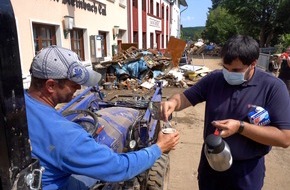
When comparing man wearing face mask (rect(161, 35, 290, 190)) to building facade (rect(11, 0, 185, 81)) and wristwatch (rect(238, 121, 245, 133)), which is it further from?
building facade (rect(11, 0, 185, 81))

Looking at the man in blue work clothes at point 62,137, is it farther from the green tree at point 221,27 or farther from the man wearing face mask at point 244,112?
the green tree at point 221,27

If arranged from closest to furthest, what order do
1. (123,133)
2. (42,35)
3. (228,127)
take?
(228,127) → (123,133) → (42,35)

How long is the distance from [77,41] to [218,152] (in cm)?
980

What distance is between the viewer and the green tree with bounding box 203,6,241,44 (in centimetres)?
4448

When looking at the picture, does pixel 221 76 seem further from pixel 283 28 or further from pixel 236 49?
pixel 283 28

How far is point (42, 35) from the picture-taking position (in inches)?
339

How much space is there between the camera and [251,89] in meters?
2.03

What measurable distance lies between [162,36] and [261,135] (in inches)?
1086

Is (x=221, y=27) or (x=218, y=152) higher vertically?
(x=221, y=27)

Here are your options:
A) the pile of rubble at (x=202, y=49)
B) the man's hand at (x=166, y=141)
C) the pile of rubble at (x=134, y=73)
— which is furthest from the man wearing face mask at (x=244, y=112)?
the pile of rubble at (x=202, y=49)

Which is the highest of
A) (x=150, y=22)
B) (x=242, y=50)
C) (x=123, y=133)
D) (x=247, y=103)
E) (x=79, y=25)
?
(x=150, y=22)

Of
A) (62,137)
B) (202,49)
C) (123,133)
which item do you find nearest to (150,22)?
(202,49)

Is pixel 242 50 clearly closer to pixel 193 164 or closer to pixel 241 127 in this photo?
pixel 241 127

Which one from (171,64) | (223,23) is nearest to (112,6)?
(171,64)
